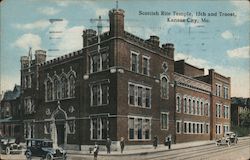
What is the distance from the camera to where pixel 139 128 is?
8805 millimetres

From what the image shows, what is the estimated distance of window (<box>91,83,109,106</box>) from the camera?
28.4ft

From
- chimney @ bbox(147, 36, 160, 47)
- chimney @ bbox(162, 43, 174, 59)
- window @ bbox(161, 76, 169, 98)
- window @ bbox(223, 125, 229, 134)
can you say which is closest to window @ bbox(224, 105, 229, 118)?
window @ bbox(223, 125, 229, 134)

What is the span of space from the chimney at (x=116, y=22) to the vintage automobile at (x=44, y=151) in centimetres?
258

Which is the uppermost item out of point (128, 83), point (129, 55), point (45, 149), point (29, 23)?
point (29, 23)

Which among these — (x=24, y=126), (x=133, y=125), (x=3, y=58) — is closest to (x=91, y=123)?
(x=133, y=125)

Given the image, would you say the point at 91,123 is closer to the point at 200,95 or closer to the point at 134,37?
the point at 134,37

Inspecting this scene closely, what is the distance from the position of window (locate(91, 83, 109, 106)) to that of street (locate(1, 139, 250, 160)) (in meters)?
1.07

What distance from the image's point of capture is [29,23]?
8.44m

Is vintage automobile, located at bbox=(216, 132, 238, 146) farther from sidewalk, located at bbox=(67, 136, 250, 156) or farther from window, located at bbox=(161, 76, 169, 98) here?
window, located at bbox=(161, 76, 169, 98)

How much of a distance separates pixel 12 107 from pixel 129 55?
268 centimetres

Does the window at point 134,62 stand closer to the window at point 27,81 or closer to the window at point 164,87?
the window at point 164,87

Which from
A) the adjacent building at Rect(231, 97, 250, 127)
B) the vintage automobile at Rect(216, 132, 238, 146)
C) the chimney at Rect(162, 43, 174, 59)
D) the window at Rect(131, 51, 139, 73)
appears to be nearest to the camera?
the window at Rect(131, 51, 139, 73)

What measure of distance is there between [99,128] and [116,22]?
7.00 ft

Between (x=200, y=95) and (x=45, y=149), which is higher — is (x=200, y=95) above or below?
above
